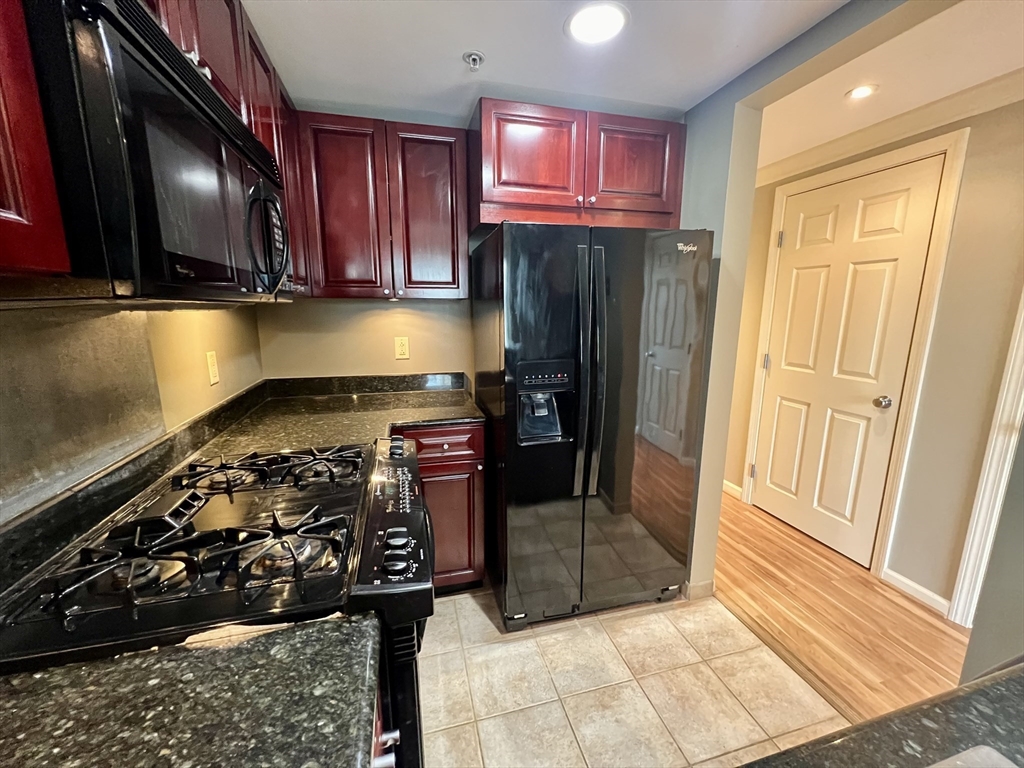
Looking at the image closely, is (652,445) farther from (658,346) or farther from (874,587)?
(874,587)

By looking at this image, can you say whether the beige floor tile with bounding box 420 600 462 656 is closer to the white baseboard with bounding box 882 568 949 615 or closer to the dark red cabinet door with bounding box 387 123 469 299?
the dark red cabinet door with bounding box 387 123 469 299

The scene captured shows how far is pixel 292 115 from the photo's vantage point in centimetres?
176

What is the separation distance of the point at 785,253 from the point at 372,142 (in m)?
2.51

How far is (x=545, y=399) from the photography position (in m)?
1.69

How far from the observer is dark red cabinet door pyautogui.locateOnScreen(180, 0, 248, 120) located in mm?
921

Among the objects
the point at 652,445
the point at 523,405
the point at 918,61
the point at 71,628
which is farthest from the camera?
the point at 652,445

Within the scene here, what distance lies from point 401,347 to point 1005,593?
237 cm

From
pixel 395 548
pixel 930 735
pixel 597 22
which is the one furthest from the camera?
pixel 597 22

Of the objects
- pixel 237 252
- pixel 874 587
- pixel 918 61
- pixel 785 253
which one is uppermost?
pixel 918 61

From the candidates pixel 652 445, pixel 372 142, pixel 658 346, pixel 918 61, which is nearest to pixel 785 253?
pixel 918 61

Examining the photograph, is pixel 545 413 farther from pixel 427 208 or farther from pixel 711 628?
pixel 711 628

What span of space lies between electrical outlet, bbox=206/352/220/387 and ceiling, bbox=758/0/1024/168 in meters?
2.58

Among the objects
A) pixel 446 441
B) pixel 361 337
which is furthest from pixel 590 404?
pixel 361 337

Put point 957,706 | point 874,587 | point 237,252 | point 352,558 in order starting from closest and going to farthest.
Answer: point 957,706 < point 352,558 < point 237,252 < point 874,587
